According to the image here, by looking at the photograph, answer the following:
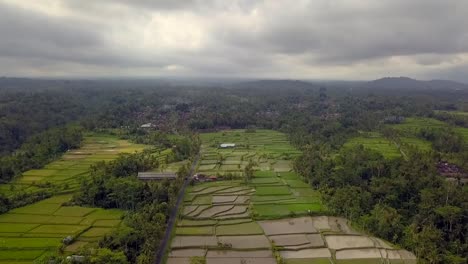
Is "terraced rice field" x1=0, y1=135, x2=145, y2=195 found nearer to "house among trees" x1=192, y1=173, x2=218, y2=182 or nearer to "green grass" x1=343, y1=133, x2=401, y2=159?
"house among trees" x1=192, y1=173, x2=218, y2=182

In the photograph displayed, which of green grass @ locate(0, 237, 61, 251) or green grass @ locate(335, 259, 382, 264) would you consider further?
green grass @ locate(0, 237, 61, 251)

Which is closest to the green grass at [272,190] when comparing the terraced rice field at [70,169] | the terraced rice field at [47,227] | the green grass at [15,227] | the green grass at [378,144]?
the terraced rice field at [47,227]

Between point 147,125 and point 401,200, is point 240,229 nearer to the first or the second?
point 401,200

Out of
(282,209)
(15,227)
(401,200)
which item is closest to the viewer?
(15,227)

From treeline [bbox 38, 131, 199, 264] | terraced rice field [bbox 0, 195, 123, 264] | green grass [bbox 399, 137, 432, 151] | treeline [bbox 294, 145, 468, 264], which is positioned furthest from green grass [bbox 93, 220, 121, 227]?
green grass [bbox 399, 137, 432, 151]

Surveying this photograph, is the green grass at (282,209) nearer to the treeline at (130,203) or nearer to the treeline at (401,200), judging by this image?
the treeline at (401,200)

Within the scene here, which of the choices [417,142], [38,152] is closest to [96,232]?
[38,152]
